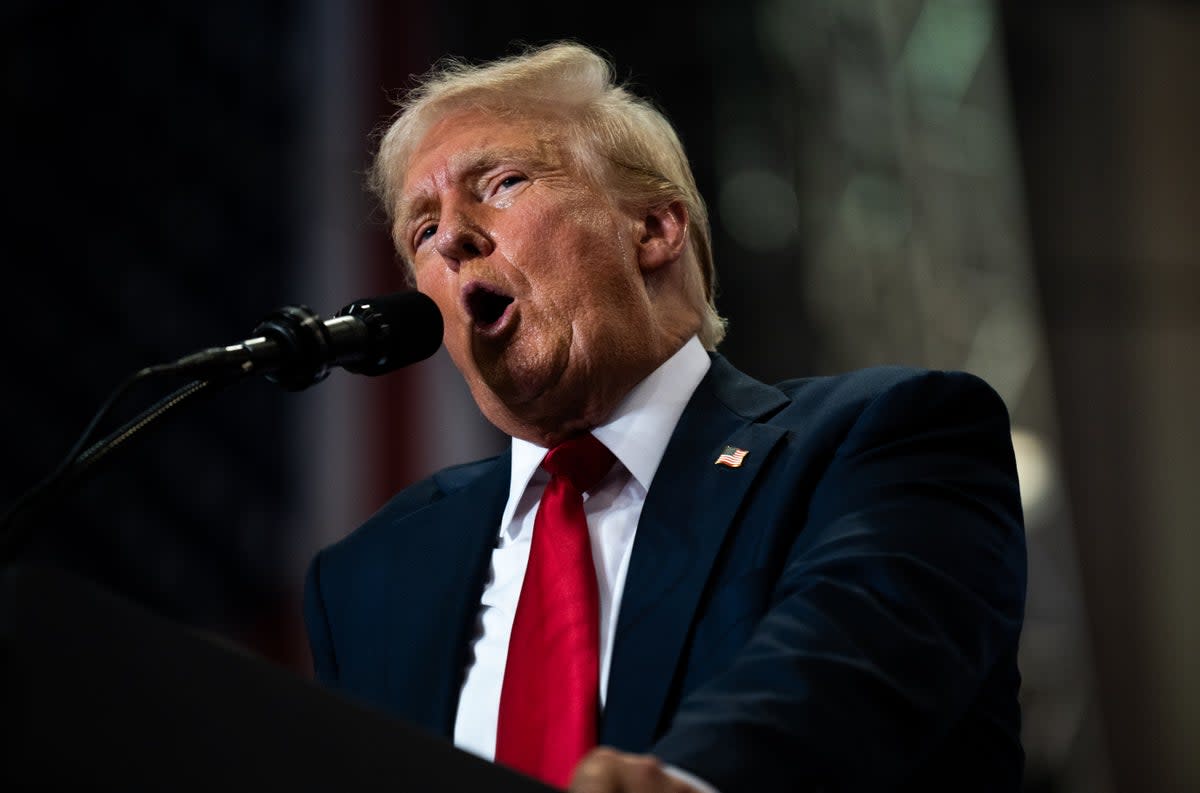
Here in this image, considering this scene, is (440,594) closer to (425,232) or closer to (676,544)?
(676,544)

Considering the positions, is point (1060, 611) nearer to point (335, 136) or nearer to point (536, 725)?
point (335, 136)

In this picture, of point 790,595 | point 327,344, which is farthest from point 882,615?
point 327,344

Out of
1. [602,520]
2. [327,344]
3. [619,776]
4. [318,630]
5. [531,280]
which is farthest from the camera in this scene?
[318,630]

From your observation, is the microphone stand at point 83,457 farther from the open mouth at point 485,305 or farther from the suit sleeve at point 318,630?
the suit sleeve at point 318,630

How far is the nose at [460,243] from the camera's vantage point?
1688mm

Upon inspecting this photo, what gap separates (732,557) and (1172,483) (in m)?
3.10

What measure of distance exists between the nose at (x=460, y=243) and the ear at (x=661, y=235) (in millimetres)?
232

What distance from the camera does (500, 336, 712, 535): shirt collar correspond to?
5.21ft

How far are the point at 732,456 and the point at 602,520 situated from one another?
7.1 inches

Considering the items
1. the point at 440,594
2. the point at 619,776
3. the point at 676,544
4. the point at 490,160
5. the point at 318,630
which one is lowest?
the point at 318,630

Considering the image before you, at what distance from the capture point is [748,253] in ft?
11.7

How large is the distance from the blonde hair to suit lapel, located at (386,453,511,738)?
0.40 m

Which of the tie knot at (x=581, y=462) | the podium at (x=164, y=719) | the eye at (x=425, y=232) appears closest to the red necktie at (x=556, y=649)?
the tie knot at (x=581, y=462)

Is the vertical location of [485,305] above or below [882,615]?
above
